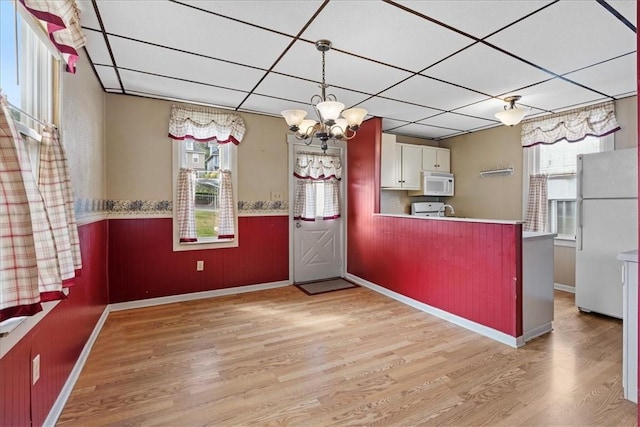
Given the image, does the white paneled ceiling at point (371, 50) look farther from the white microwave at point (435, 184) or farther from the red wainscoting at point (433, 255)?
the white microwave at point (435, 184)

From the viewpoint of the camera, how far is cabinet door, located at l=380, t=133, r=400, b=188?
14.8ft

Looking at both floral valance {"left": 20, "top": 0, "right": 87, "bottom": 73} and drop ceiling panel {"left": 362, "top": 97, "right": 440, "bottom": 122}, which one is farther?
drop ceiling panel {"left": 362, "top": 97, "right": 440, "bottom": 122}

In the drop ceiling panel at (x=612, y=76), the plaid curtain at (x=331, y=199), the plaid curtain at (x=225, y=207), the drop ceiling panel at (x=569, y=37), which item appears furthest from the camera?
the plaid curtain at (x=331, y=199)

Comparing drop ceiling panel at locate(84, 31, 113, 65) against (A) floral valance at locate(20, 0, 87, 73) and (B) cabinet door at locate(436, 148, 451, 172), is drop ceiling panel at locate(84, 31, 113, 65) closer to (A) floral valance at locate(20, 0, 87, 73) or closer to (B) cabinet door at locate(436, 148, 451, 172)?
(A) floral valance at locate(20, 0, 87, 73)

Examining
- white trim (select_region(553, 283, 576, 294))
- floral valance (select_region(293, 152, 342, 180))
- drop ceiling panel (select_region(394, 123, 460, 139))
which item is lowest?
white trim (select_region(553, 283, 576, 294))

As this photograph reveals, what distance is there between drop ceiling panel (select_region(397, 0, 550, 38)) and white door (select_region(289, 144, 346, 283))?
2.77m

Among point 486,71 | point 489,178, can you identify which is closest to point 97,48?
point 486,71

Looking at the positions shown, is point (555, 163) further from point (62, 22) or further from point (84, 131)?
point (84, 131)

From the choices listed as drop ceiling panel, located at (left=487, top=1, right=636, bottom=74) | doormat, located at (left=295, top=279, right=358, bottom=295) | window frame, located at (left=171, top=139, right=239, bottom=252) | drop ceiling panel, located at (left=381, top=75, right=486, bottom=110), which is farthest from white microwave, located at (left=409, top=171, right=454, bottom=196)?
window frame, located at (left=171, top=139, right=239, bottom=252)

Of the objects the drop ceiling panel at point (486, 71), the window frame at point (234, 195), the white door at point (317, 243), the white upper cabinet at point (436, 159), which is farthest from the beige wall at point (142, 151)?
the white upper cabinet at point (436, 159)

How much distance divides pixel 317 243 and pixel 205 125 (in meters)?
2.29

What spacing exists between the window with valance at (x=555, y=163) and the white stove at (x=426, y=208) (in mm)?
1311

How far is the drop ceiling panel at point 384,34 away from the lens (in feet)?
6.27

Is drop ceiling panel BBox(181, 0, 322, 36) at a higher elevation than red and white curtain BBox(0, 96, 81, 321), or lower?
higher
